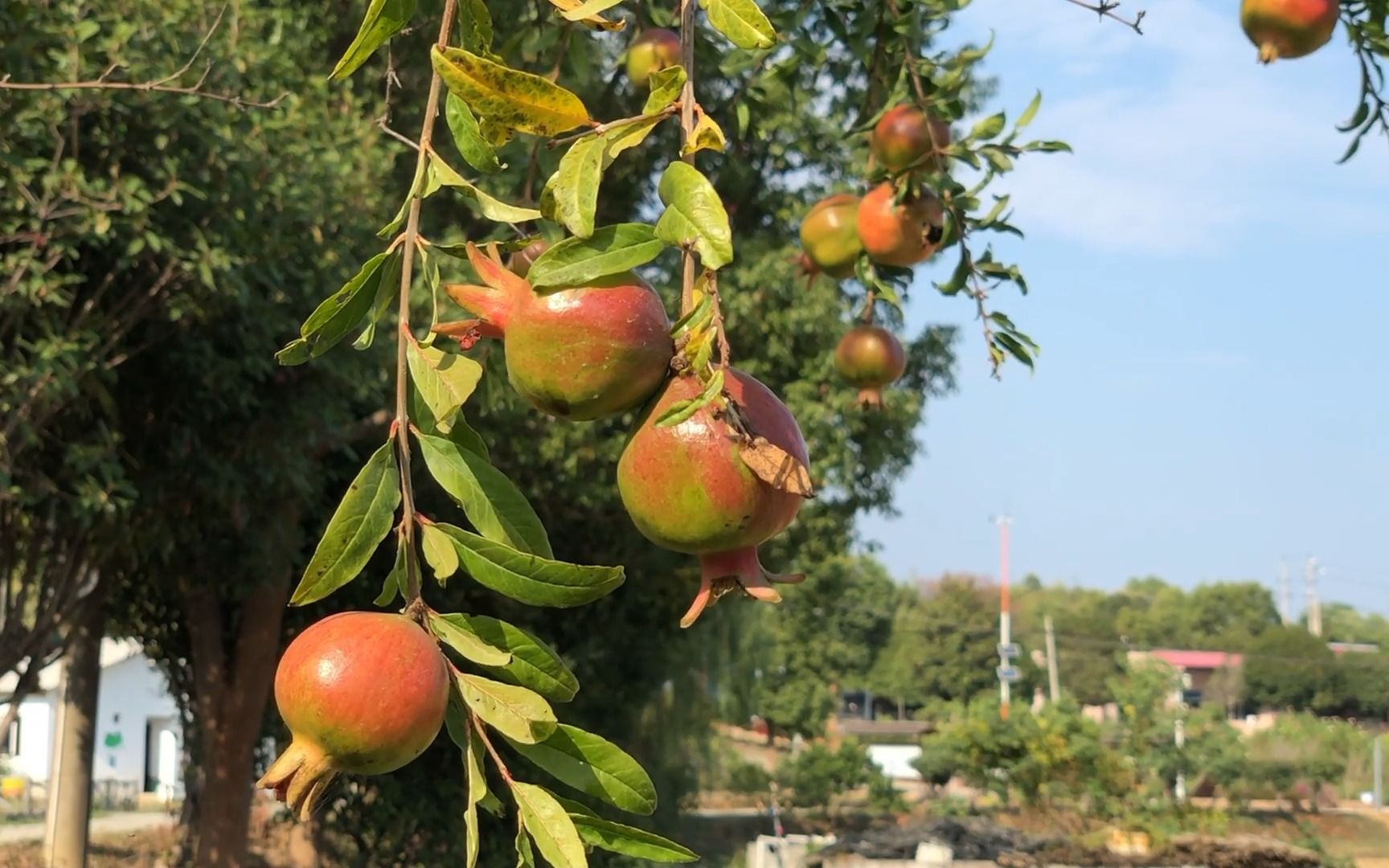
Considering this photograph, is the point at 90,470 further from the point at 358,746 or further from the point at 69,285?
the point at 358,746

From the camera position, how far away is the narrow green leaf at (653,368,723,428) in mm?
460

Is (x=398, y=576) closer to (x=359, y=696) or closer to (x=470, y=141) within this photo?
(x=359, y=696)

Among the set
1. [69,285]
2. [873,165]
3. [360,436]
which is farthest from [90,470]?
[873,165]

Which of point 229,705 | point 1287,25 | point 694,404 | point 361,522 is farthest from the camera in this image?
point 229,705

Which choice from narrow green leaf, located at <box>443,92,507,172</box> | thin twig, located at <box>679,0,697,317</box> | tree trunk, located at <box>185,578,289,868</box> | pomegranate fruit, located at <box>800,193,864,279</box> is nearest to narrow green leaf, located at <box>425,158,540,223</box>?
narrow green leaf, located at <box>443,92,507,172</box>

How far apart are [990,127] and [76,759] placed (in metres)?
5.48

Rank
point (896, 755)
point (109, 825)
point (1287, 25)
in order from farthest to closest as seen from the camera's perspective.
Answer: point (896, 755) < point (109, 825) < point (1287, 25)

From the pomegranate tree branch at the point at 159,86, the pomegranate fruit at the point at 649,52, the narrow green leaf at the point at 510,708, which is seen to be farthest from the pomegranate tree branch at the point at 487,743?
the pomegranate tree branch at the point at 159,86

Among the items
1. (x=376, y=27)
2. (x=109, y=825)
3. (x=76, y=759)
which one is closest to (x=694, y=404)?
(x=376, y=27)

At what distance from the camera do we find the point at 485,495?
1.93 ft

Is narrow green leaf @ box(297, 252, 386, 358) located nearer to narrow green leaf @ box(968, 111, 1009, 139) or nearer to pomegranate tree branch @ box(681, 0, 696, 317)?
pomegranate tree branch @ box(681, 0, 696, 317)

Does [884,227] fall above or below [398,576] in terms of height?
above

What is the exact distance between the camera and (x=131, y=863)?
6.86 metres

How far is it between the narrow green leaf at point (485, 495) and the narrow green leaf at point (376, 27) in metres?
0.19
